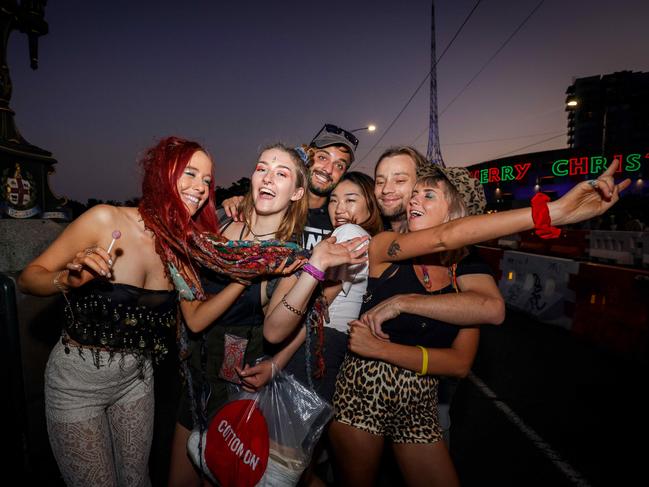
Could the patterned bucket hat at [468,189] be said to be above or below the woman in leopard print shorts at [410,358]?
above

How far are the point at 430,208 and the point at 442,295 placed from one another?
0.60 metres

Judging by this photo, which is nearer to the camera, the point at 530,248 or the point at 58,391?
the point at 58,391

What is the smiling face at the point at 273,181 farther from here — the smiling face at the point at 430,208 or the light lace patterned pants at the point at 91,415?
the light lace patterned pants at the point at 91,415

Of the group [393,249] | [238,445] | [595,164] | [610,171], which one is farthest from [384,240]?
[595,164]

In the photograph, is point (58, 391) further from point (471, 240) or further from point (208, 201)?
point (471, 240)

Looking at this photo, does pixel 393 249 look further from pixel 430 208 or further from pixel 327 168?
pixel 327 168

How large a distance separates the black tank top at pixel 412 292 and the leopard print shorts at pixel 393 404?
→ 21 centimetres

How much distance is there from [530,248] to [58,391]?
13.8 m

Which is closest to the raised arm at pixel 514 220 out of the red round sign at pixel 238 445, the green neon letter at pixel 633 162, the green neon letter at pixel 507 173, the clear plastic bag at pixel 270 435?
the clear plastic bag at pixel 270 435

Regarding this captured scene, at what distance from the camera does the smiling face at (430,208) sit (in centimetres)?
238

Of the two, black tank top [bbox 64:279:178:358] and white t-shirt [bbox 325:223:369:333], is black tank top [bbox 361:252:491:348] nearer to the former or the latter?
white t-shirt [bbox 325:223:369:333]

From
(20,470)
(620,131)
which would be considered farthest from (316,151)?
(620,131)

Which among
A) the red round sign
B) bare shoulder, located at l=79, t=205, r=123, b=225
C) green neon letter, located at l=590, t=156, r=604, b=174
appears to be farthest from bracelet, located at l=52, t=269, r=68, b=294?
green neon letter, located at l=590, t=156, r=604, b=174

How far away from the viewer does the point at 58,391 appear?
6.80ft
